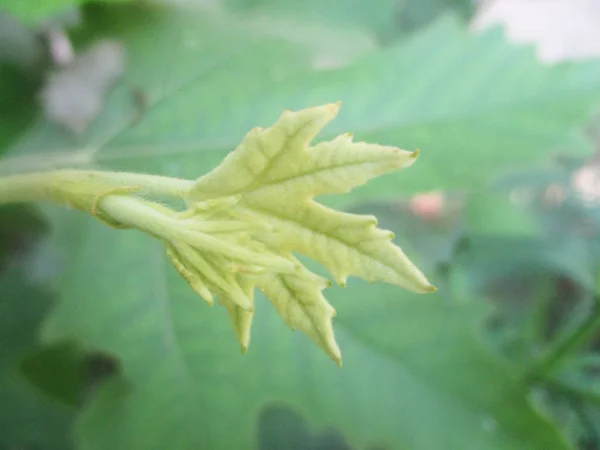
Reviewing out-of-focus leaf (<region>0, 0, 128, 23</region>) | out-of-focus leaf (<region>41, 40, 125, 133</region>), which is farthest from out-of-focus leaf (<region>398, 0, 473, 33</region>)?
out-of-focus leaf (<region>0, 0, 128, 23</region>)

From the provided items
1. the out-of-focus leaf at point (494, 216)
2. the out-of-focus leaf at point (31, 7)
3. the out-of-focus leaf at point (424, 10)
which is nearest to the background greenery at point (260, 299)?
the out-of-focus leaf at point (31, 7)

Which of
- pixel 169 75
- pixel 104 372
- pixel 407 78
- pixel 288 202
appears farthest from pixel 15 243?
pixel 288 202

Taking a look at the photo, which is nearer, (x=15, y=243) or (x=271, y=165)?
(x=271, y=165)

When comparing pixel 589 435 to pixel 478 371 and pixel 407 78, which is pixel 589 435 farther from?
pixel 407 78

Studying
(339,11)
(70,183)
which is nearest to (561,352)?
(339,11)

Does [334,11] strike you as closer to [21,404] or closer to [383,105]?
[383,105]
